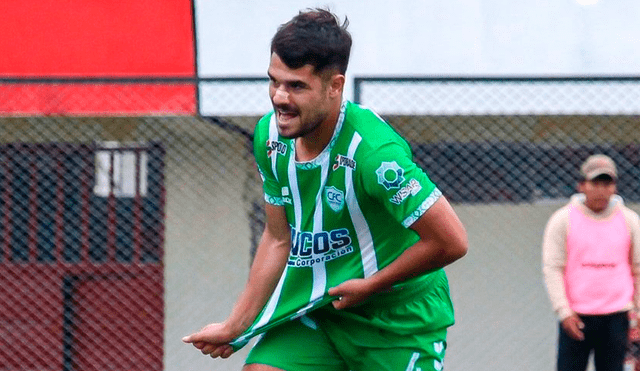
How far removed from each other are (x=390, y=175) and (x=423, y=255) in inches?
8.6

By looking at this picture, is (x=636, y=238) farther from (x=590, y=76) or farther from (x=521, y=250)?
(x=521, y=250)

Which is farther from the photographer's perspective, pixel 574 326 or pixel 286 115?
pixel 574 326

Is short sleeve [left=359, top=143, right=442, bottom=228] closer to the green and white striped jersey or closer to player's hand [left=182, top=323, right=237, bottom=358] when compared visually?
the green and white striped jersey

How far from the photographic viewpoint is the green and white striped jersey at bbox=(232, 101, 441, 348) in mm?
2502

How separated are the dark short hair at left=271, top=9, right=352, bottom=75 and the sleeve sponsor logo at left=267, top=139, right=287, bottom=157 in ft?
0.95

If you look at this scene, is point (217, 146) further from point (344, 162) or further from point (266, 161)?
point (344, 162)

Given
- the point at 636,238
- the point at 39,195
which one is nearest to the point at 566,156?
the point at 636,238

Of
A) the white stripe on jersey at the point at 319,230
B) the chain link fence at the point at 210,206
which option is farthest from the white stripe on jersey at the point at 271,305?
the chain link fence at the point at 210,206

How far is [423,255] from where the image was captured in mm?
2521

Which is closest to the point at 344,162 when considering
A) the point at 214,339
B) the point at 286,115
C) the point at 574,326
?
the point at 286,115

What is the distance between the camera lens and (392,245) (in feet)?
8.98

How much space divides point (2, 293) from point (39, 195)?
93cm

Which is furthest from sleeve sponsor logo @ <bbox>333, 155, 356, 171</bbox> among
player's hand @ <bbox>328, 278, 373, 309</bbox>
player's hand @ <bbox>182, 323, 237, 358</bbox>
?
player's hand @ <bbox>182, 323, 237, 358</bbox>

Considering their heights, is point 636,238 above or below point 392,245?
below
